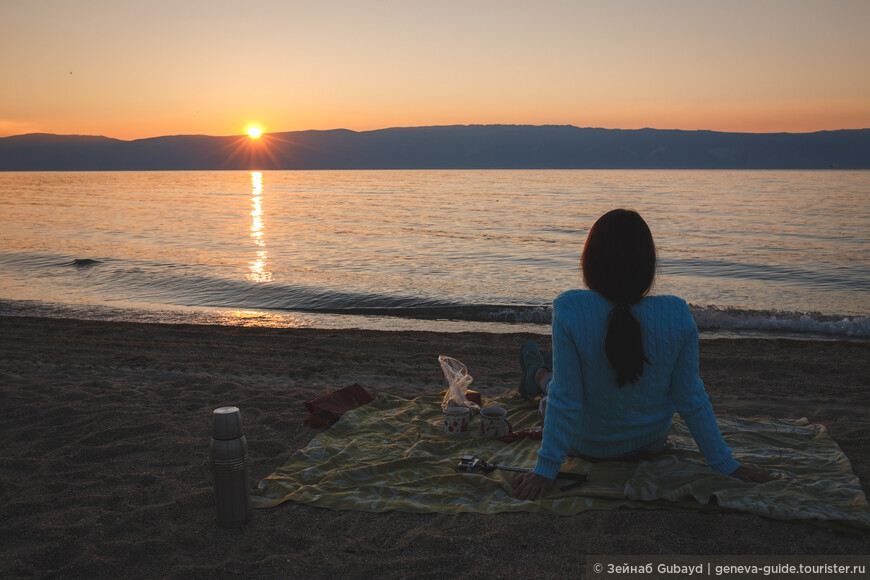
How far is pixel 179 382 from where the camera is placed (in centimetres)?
698

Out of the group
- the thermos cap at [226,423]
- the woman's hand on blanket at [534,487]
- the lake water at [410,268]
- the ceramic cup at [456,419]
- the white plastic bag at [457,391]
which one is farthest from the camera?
the lake water at [410,268]

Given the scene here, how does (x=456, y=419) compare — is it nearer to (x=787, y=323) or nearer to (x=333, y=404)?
(x=333, y=404)

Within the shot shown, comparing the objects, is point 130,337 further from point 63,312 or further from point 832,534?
point 832,534

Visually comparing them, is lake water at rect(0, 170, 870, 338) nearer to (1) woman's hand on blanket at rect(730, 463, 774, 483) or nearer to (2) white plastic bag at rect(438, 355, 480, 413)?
(2) white plastic bag at rect(438, 355, 480, 413)

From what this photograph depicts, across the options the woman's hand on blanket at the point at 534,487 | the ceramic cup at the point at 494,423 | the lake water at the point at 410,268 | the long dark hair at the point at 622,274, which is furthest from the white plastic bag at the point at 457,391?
the lake water at the point at 410,268

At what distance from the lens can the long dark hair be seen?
3.40 meters

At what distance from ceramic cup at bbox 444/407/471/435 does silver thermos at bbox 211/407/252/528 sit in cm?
194

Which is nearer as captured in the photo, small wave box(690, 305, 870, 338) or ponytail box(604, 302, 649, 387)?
ponytail box(604, 302, 649, 387)

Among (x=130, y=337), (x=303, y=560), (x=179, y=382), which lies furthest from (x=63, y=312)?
(x=303, y=560)

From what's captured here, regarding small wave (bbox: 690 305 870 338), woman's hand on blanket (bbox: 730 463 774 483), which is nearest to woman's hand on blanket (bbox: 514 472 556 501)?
woman's hand on blanket (bbox: 730 463 774 483)

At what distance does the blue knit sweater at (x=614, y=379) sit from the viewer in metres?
3.56

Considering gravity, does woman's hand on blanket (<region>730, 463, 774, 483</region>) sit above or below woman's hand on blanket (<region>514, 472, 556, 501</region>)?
above

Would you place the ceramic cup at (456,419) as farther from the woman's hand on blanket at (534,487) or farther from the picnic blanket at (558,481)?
the woman's hand on blanket at (534,487)

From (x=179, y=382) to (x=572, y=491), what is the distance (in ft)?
16.3
